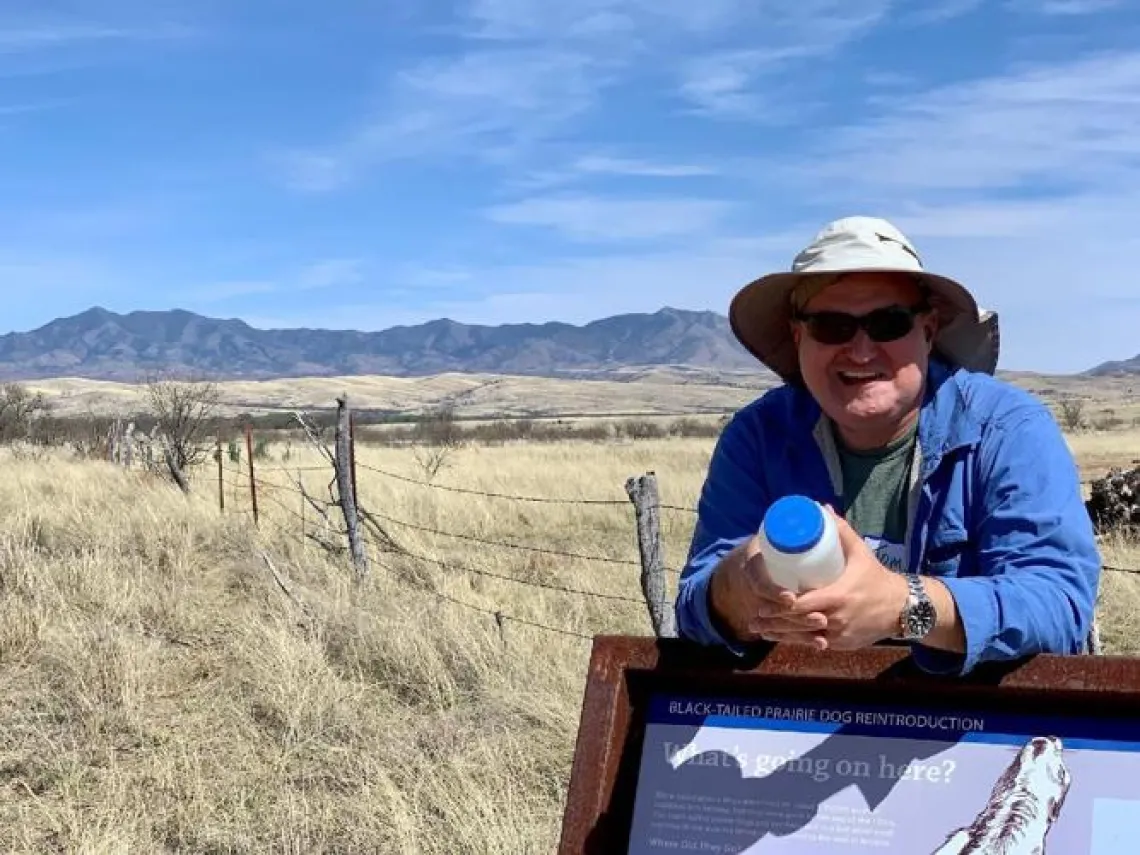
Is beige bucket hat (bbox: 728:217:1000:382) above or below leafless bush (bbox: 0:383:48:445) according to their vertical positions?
above

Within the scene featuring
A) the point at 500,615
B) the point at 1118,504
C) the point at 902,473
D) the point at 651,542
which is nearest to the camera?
the point at 902,473

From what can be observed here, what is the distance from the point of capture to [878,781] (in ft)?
5.89

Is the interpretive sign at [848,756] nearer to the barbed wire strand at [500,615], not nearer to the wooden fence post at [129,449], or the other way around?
the barbed wire strand at [500,615]

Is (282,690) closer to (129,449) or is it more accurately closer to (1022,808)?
(1022,808)

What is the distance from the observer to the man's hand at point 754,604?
1.59 meters

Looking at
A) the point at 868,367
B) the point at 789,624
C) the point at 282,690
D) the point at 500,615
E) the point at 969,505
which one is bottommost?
the point at 282,690

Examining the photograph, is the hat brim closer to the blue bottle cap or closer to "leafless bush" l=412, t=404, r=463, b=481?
the blue bottle cap

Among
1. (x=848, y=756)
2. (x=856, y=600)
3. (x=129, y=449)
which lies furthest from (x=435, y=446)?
(x=856, y=600)

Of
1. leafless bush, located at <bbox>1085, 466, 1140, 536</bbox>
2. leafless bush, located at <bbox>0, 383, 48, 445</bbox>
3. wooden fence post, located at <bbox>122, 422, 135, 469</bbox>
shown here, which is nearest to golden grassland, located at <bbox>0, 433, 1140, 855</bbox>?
leafless bush, located at <bbox>1085, 466, 1140, 536</bbox>

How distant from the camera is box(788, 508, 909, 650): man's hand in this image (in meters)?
1.55

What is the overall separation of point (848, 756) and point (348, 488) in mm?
7680

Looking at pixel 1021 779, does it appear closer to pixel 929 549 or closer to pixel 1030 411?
pixel 929 549

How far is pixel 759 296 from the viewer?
2287 millimetres

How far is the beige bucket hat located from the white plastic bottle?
656 millimetres
